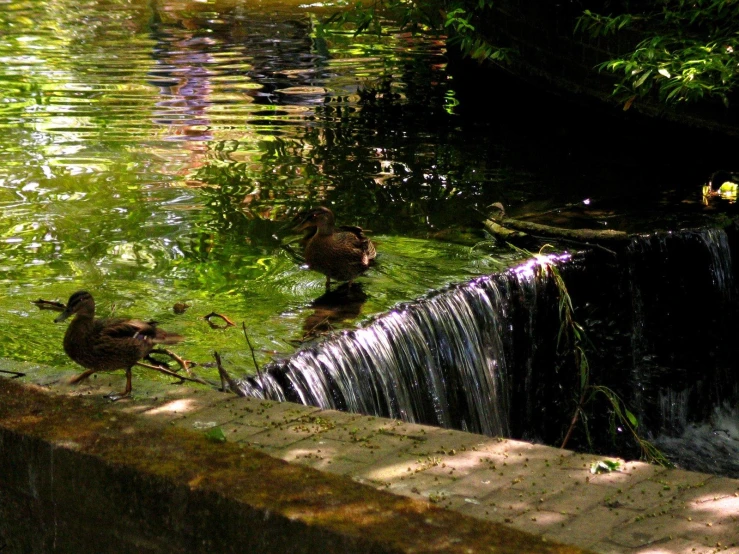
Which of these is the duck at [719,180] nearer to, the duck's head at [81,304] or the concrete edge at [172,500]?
the duck's head at [81,304]

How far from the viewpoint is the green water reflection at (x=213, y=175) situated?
7762 millimetres

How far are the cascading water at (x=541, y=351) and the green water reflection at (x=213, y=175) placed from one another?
27 cm

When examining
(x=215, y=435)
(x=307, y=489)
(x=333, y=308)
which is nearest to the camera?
(x=307, y=489)

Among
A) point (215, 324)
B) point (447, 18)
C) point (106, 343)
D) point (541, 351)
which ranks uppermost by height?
point (447, 18)

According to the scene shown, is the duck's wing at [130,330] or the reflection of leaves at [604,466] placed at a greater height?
the duck's wing at [130,330]

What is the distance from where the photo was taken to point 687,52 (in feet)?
36.1

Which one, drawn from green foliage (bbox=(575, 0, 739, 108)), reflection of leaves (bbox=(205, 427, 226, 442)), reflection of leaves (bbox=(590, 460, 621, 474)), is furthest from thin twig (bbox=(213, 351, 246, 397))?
green foliage (bbox=(575, 0, 739, 108))

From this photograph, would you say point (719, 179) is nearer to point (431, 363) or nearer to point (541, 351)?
point (541, 351)

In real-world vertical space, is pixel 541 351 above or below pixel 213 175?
below

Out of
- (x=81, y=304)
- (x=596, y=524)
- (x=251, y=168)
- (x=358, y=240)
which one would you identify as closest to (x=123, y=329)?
(x=81, y=304)

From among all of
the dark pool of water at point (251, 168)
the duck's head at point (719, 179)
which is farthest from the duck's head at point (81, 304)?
the duck's head at point (719, 179)

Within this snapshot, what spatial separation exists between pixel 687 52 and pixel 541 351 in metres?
3.88

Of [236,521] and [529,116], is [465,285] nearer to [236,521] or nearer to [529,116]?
[236,521]

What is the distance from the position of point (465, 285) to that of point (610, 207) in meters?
2.82
